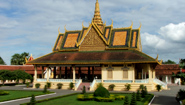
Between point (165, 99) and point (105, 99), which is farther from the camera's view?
point (165, 99)

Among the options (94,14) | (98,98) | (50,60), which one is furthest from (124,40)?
(98,98)

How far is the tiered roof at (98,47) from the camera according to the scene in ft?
119

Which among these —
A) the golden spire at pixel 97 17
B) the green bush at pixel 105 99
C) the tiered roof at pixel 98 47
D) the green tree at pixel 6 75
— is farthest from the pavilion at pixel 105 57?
the green bush at pixel 105 99

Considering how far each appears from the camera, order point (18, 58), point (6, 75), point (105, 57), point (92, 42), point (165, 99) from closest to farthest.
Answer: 1. point (165, 99)
2. point (105, 57)
3. point (92, 42)
4. point (6, 75)
5. point (18, 58)

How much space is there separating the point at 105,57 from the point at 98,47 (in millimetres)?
3652

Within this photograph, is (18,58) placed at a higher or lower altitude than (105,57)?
higher

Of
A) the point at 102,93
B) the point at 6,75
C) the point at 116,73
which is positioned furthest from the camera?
the point at 6,75

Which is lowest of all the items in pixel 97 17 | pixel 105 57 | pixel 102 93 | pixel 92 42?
pixel 102 93

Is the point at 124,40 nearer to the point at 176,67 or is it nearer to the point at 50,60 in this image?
the point at 50,60

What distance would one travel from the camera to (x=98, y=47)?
39688mm

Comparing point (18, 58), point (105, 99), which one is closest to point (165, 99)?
point (105, 99)

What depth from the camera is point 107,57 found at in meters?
36.4

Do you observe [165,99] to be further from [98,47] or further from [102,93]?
[98,47]

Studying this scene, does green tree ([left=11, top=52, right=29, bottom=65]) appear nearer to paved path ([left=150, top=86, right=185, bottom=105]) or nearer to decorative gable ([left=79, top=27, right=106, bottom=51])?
decorative gable ([left=79, top=27, right=106, bottom=51])
